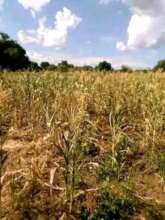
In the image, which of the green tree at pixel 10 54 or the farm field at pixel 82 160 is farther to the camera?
the green tree at pixel 10 54

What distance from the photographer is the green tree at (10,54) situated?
39.9 meters

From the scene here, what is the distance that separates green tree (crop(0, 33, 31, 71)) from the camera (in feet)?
131

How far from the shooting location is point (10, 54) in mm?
39719

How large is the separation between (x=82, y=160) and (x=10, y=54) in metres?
35.8

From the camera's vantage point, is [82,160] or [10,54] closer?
[82,160]

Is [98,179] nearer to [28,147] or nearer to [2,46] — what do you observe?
[28,147]

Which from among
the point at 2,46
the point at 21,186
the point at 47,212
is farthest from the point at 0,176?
the point at 2,46

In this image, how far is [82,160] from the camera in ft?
15.5

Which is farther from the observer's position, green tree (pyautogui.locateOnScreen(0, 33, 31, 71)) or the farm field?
green tree (pyautogui.locateOnScreen(0, 33, 31, 71))

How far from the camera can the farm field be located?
4.22 m

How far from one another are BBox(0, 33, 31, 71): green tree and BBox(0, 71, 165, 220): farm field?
106 ft

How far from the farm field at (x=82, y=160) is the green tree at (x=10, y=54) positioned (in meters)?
32.3

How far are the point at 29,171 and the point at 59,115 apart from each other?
1524mm

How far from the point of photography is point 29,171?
14.7ft
